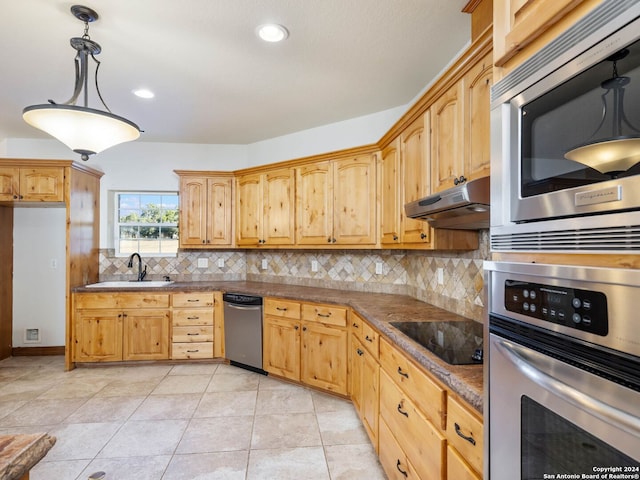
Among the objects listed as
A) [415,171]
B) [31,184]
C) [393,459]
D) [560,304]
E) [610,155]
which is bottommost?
[393,459]

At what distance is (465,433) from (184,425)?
7.52 feet

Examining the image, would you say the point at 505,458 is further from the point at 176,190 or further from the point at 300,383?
the point at 176,190

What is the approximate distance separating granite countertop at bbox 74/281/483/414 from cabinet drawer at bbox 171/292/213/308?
76 millimetres

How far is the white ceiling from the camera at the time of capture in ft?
6.63

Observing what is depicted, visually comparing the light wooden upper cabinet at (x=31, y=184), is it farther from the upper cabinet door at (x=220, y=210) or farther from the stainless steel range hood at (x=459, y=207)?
the stainless steel range hood at (x=459, y=207)

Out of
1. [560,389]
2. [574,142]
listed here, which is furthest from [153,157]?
[560,389]

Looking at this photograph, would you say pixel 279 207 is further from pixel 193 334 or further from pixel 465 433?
pixel 465 433

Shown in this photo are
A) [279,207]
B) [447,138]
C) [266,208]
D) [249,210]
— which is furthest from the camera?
[249,210]

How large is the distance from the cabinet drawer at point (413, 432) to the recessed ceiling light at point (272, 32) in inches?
87.4

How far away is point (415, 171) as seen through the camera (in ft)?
7.79

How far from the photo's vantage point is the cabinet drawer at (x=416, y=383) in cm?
130

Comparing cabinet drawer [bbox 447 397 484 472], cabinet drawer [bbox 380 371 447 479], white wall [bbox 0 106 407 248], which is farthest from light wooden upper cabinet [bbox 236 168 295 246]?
cabinet drawer [bbox 447 397 484 472]

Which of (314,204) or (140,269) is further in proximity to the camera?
(140,269)

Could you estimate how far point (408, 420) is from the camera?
5.19 feet
